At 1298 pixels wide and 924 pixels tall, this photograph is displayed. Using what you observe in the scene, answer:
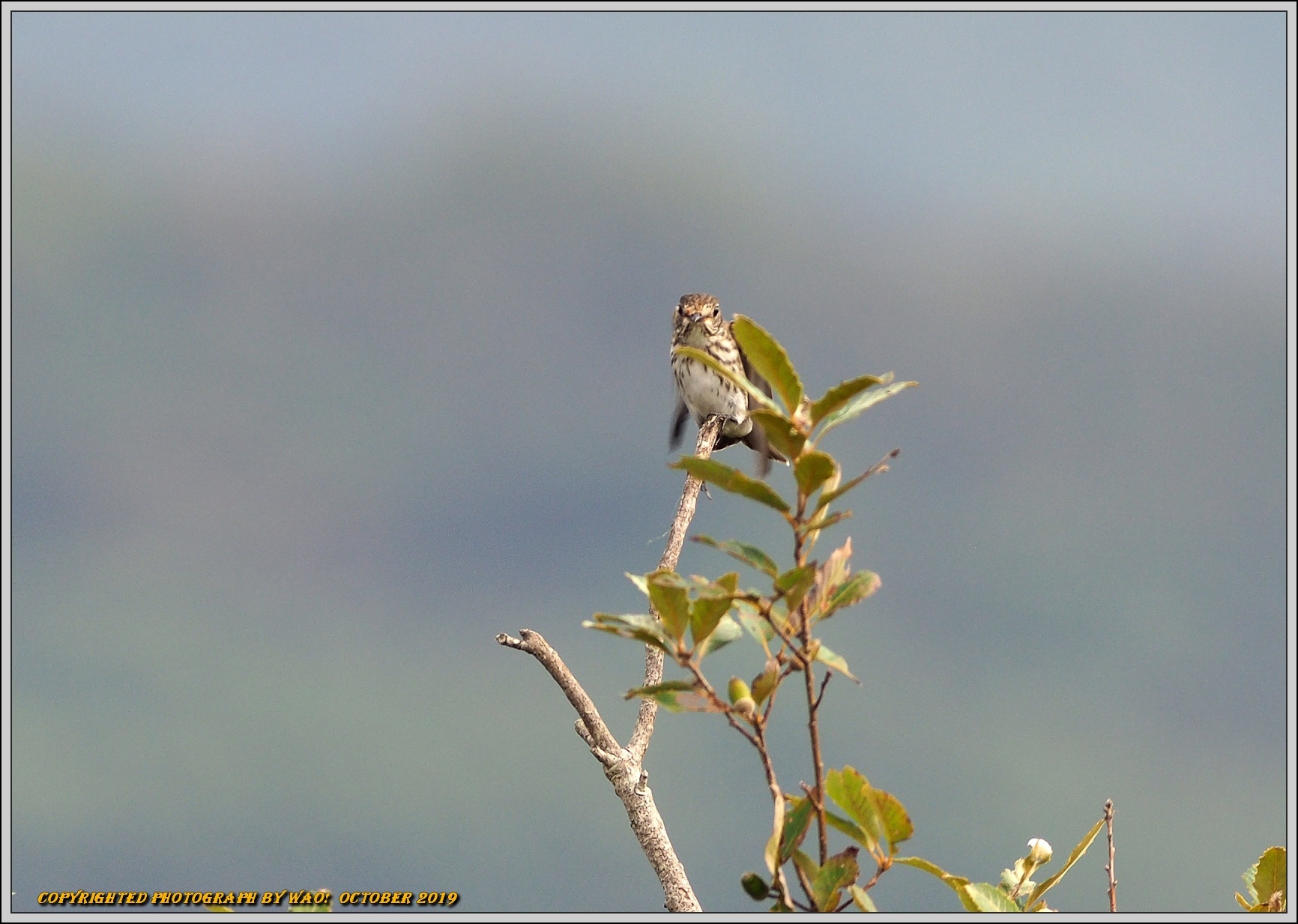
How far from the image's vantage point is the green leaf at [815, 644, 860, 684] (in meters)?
1.91

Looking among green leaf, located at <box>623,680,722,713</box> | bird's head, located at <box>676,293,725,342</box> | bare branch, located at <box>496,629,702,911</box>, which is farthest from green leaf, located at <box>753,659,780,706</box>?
bird's head, located at <box>676,293,725,342</box>

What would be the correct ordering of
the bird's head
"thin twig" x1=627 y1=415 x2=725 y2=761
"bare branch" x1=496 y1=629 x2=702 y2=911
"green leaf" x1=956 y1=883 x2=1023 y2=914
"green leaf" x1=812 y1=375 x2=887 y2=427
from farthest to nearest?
the bird's head < "thin twig" x1=627 y1=415 x2=725 y2=761 < "bare branch" x1=496 y1=629 x2=702 y2=911 < "green leaf" x1=956 y1=883 x2=1023 y2=914 < "green leaf" x1=812 y1=375 x2=887 y2=427

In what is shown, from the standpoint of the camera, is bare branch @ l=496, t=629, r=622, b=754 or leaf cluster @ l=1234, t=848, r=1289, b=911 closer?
leaf cluster @ l=1234, t=848, r=1289, b=911

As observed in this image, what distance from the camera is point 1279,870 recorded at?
2562 millimetres

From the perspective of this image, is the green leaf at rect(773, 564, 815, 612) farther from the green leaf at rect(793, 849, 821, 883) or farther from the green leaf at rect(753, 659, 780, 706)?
the green leaf at rect(793, 849, 821, 883)

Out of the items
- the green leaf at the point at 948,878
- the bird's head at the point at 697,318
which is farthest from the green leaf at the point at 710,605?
the bird's head at the point at 697,318

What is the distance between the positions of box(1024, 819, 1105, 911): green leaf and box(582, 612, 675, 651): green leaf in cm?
114

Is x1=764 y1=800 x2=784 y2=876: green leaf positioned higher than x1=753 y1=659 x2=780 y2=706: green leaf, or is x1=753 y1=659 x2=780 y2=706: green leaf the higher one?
x1=753 y1=659 x2=780 y2=706: green leaf

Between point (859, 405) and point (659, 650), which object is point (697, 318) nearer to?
point (659, 650)

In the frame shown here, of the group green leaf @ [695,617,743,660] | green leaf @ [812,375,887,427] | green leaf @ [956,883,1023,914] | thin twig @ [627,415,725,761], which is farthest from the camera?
thin twig @ [627,415,725,761]

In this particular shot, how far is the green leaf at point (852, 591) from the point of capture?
6.56ft

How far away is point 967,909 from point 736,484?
104cm

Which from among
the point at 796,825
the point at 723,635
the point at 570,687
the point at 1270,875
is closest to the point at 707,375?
the point at 570,687

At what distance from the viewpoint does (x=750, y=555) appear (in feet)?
6.39
